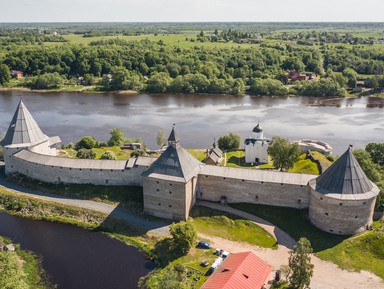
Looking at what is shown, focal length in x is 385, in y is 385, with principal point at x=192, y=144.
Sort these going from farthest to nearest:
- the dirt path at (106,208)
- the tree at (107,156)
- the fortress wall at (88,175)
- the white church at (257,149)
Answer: the white church at (257,149) < the tree at (107,156) < the fortress wall at (88,175) < the dirt path at (106,208)

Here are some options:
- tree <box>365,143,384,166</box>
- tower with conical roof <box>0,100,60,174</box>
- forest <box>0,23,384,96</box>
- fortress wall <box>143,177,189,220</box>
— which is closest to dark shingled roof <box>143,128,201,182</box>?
fortress wall <box>143,177,189,220</box>

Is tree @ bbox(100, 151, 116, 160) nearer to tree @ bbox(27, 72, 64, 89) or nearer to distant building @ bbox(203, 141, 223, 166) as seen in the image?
distant building @ bbox(203, 141, 223, 166)

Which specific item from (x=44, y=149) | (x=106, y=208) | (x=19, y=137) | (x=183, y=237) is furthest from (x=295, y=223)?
(x=19, y=137)

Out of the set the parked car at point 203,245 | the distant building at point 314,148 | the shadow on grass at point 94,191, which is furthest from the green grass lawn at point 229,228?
the distant building at point 314,148

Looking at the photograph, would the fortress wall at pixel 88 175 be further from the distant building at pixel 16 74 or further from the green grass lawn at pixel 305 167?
the distant building at pixel 16 74

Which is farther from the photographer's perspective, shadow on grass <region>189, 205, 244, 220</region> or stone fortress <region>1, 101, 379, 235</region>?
shadow on grass <region>189, 205, 244, 220</region>

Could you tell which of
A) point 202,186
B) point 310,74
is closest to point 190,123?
point 202,186

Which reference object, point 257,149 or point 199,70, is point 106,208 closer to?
point 257,149
